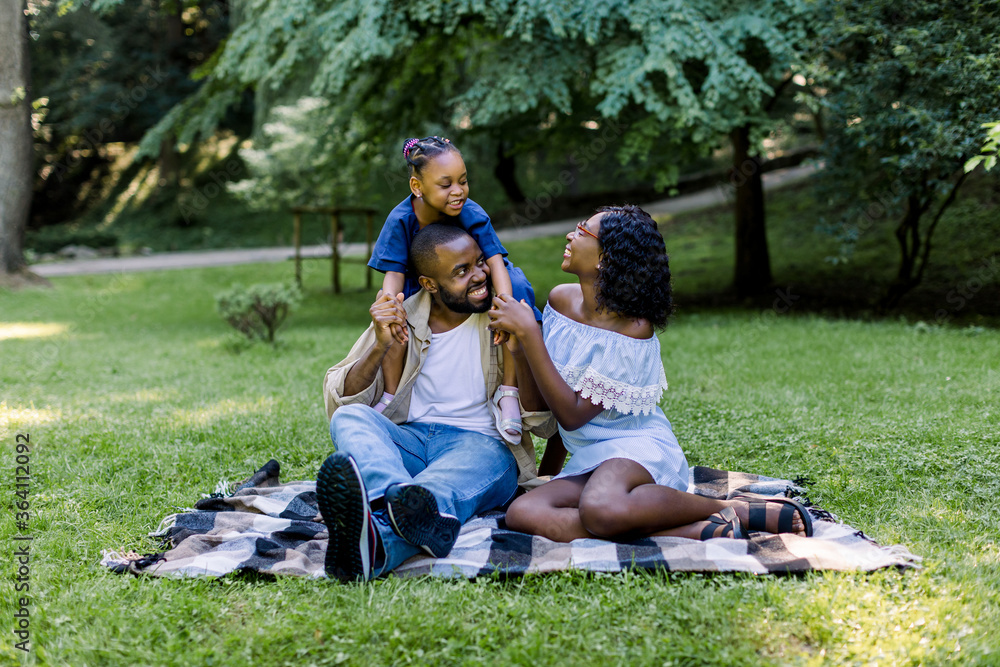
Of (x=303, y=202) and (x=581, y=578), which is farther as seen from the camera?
(x=303, y=202)

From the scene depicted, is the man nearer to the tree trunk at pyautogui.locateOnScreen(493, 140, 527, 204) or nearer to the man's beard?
the man's beard

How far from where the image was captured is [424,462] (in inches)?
122

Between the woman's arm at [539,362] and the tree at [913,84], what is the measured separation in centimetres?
568

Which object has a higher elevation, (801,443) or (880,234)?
(880,234)

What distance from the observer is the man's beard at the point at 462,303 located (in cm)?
312

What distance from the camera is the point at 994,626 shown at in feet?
7.34

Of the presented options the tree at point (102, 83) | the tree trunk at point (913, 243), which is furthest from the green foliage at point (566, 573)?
the tree at point (102, 83)

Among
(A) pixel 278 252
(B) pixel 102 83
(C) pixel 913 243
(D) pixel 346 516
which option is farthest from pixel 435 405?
(B) pixel 102 83

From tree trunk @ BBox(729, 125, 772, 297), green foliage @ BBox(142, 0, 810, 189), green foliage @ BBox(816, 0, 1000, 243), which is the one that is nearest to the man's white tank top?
green foliage @ BBox(142, 0, 810, 189)

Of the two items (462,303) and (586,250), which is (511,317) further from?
(586,250)

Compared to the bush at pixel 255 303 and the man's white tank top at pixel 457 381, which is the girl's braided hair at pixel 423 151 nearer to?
the man's white tank top at pixel 457 381

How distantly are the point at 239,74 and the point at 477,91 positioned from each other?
3.06 meters

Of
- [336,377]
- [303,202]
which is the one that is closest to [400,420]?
[336,377]

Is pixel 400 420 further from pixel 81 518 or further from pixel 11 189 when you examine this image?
pixel 11 189
